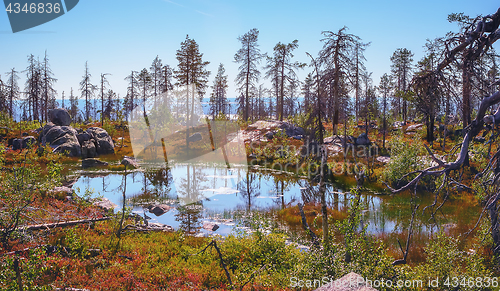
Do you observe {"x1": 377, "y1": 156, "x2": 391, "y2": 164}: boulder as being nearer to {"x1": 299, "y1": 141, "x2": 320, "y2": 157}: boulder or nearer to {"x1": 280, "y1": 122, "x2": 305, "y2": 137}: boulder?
{"x1": 299, "y1": 141, "x2": 320, "y2": 157}: boulder

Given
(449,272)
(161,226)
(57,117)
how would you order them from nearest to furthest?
1. (449,272)
2. (161,226)
3. (57,117)

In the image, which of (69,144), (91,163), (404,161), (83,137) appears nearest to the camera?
(404,161)

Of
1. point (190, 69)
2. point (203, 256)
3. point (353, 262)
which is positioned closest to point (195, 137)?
point (190, 69)

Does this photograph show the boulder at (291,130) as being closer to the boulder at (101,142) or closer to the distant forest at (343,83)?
the distant forest at (343,83)

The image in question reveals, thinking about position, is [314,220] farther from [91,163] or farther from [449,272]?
[91,163]

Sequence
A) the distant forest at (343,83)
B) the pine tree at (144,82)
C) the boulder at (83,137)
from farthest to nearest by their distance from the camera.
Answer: the pine tree at (144,82) < the boulder at (83,137) < the distant forest at (343,83)

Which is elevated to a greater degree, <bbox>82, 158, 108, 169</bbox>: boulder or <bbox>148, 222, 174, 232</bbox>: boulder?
<bbox>82, 158, 108, 169</bbox>: boulder

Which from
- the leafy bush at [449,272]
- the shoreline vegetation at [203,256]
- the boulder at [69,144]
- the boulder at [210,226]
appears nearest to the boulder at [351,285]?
the shoreline vegetation at [203,256]

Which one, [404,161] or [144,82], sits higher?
[144,82]

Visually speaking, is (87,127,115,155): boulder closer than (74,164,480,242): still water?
No

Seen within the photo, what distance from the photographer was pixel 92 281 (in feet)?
25.6

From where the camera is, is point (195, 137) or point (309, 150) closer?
point (309, 150)

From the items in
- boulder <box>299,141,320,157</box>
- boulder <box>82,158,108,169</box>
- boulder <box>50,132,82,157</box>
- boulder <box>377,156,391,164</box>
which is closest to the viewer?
boulder <box>377,156,391,164</box>

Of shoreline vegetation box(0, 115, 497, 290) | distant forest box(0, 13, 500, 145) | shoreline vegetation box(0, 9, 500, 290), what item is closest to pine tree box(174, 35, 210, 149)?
distant forest box(0, 13, 500, 145)
